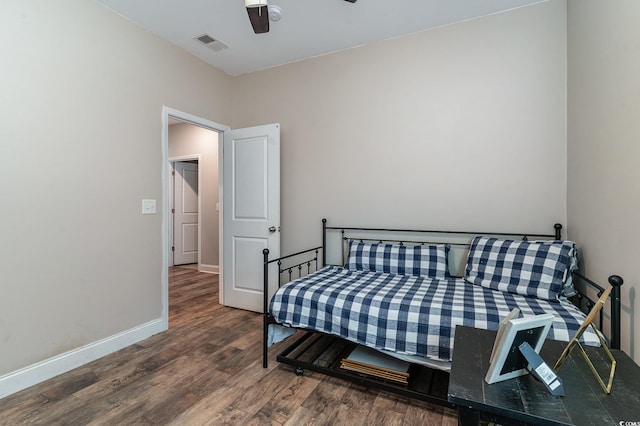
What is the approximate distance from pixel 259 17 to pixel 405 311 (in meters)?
1.88

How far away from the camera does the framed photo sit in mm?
865

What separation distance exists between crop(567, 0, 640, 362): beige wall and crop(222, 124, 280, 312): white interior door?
7.88 feet

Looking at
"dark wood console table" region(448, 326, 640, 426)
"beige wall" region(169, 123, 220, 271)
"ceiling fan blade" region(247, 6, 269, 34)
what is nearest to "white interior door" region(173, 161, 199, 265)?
"beige wall" region(169, 123, 220, 271)

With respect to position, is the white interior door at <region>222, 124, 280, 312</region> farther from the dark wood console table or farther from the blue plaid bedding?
the dark wood console table

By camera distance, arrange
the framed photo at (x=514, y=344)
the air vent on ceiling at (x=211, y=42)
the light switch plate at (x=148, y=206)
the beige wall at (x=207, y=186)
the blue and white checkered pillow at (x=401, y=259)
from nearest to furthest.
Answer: the framed photo at (x=514, y=344), the blue and white checkered pillow at (x=401, y=259), the light switch plate at (x=148, y=206), the air vent on ceiling at (x=211, y=42), the beige wall at (x=207, y=186)

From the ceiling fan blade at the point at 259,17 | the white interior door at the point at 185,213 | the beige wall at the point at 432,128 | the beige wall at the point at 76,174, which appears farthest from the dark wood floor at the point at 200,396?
the white interior door at the point at 185,213

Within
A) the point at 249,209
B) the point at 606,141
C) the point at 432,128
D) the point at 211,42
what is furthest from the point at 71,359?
the point at 606,141

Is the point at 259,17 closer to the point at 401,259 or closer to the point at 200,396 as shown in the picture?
the point at 401,259

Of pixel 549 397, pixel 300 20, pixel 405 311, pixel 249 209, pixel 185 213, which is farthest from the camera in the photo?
pixel 185 213

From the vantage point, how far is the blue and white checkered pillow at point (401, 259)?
8.24 ft

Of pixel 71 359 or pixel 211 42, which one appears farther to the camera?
pixel 211 42

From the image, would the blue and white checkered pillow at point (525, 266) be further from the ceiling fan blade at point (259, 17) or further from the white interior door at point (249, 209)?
the ceiling fan blade at point (259, 17)

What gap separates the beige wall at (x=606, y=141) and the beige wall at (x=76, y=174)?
3163mm

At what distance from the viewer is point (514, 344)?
2.87 feet
